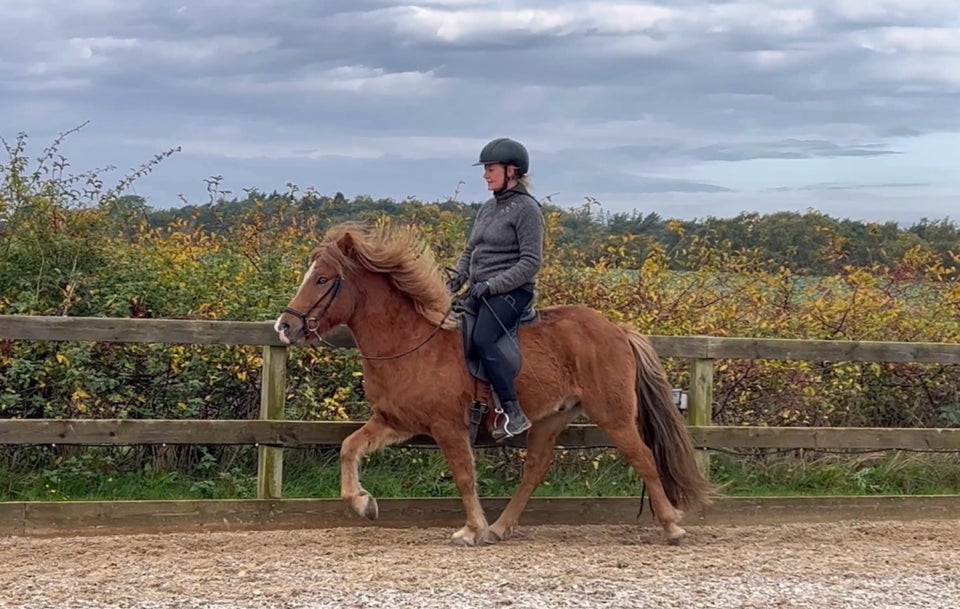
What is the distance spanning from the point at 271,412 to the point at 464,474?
1.36 m

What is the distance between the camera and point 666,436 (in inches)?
291

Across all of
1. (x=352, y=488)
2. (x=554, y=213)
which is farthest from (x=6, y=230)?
(x=554, y=213)

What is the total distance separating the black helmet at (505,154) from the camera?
686cm

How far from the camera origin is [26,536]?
22.1 feet

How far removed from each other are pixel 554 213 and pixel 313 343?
3.79 m

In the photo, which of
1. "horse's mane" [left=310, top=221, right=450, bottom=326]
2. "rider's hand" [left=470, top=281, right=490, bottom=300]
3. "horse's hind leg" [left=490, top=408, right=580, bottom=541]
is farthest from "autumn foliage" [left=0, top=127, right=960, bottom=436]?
"horse's hind leg" [left=490, top=408, right=580, bottom=541]

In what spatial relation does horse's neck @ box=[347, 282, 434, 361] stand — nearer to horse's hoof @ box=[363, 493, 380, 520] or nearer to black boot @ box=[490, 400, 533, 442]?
black boot @ box=[490, 400, 533, 442]

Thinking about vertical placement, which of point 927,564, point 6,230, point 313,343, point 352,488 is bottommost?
point 927,564

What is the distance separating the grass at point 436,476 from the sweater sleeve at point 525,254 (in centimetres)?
209

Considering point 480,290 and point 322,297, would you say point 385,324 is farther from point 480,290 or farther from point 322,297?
point 480,290

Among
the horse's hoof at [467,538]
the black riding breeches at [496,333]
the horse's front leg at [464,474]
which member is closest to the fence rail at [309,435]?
the horse's front leg at [464,474]

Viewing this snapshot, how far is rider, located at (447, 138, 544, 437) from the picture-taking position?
681cm

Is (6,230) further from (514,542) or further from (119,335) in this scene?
(514,542)

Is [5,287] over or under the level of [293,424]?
over
